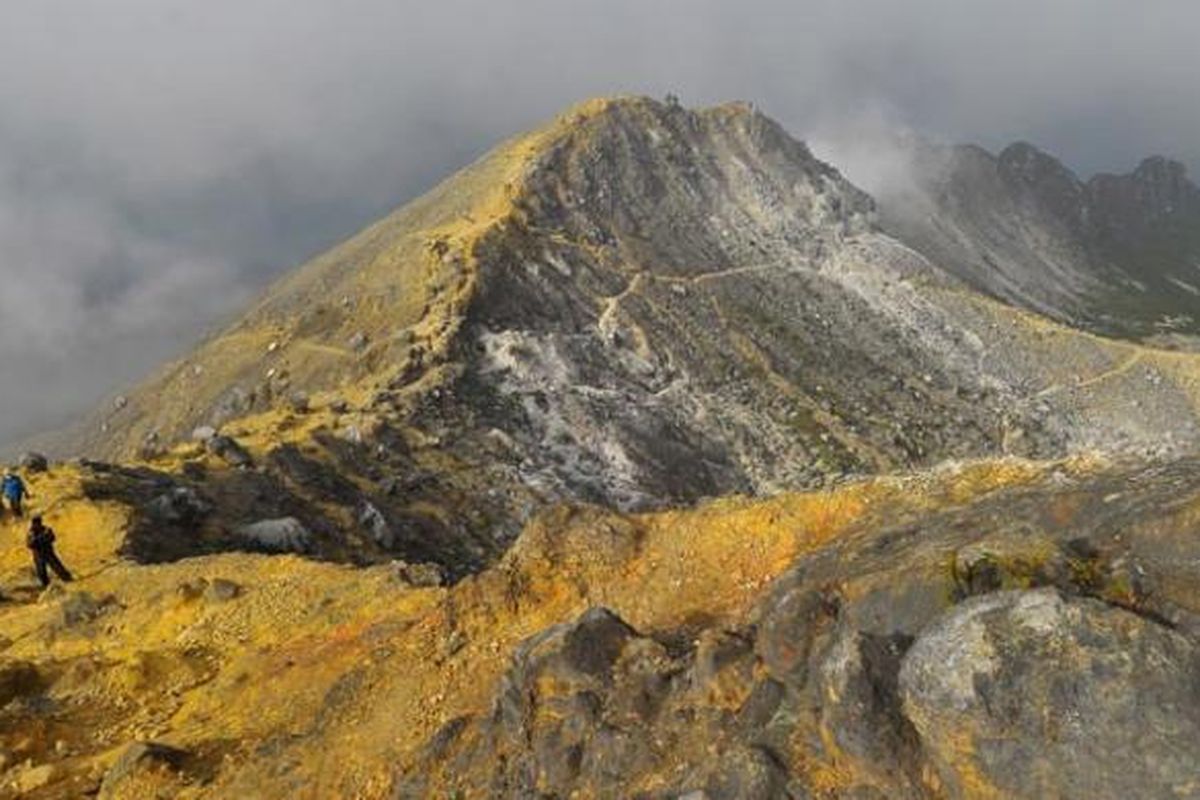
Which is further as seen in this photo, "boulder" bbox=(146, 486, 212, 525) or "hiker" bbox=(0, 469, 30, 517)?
"boulder" bbox=(146, 486, 212, 525)

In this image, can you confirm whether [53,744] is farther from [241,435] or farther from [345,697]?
[241,435]

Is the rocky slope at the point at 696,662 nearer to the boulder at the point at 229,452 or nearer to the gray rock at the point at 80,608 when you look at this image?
the gray rock at the point at 80,608

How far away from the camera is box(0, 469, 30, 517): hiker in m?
39.6

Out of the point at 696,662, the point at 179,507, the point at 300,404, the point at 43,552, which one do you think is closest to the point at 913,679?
the point at 696,662

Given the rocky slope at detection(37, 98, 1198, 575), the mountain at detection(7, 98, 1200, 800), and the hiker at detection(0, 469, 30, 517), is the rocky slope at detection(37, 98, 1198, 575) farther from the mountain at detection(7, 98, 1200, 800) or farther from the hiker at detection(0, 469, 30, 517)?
the hiker at detection(0, 469, 30, 517)

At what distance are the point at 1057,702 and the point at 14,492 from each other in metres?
38.7

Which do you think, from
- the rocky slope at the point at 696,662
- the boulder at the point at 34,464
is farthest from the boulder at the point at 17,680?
the boulder at the point at 34,464

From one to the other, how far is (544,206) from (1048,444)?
50155 mm

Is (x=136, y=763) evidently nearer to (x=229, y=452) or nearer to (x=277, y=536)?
(x=277, y=536)

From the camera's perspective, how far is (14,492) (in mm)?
39656

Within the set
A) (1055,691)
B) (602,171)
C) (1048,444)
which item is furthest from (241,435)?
(1048,444)

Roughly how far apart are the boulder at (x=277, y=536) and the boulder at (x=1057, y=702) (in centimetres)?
3277

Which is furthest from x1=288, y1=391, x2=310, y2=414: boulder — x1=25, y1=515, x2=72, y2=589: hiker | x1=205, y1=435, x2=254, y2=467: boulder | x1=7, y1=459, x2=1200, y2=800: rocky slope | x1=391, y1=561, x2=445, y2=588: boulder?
x1=391, y1=561, x2=445, y2=588: boulder

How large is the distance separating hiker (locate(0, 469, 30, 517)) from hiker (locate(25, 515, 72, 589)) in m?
6.30
